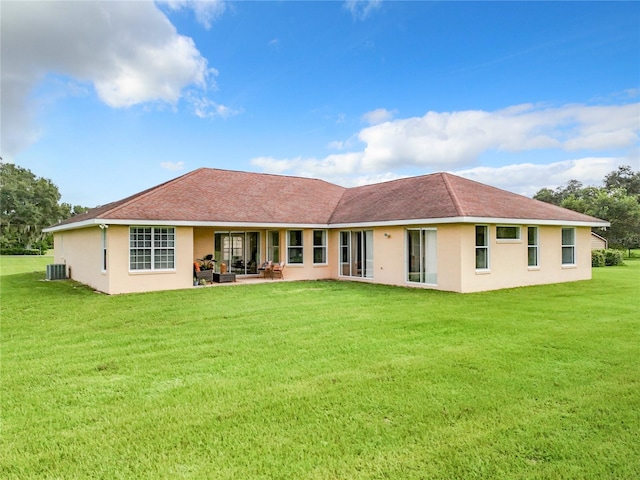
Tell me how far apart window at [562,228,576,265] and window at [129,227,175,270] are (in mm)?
16385

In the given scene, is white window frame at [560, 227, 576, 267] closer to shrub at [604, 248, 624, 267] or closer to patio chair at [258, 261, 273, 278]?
patio chair at [258, 261, 273, 278]

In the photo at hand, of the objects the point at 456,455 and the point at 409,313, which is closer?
the point at 456,455

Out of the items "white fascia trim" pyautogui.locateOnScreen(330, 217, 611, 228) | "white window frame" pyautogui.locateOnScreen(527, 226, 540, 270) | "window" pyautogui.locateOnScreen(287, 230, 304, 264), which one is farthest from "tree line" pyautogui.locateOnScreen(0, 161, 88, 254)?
"white window frame" pyautogui.locateOnScreen(527, 226, 540, 270)

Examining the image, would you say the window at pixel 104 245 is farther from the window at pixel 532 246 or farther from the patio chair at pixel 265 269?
the window at pixel 532 246

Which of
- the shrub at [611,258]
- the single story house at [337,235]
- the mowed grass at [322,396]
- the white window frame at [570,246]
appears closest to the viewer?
the mowed grass at [322,396]

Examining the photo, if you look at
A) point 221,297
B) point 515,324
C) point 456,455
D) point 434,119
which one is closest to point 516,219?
point 515,324

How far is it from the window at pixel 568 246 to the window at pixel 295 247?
11.6 m

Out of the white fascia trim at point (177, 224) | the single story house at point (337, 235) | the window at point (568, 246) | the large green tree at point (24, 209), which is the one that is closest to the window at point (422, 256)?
the single story house at point (337, 235)

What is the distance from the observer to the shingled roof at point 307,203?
14.5 m

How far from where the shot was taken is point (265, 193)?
66.1 feet

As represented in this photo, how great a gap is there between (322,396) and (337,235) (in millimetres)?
14446

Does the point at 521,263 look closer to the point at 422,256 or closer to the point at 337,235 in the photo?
the point at 422,256

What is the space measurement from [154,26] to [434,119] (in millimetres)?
14908

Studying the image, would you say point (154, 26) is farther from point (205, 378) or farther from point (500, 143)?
point (500, 143)
